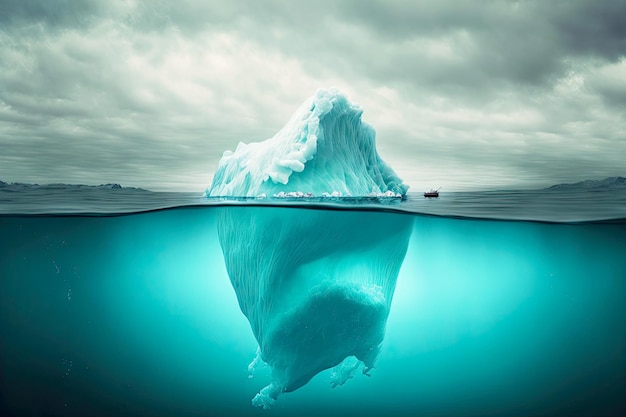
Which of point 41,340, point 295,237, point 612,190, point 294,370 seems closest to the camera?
point 294,370

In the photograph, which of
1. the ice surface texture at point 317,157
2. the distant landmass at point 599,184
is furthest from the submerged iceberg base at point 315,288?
the distant landmass at point 599,184

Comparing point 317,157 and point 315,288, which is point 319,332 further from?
point 317,157

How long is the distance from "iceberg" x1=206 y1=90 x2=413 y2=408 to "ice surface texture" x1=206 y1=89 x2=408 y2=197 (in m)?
0.03

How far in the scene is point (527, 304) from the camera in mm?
17188

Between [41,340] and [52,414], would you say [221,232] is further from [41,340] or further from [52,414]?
[41,340]

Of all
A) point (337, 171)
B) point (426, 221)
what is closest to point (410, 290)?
point (426, 221)

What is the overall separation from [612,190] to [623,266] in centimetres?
415

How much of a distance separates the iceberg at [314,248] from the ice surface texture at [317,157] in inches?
1.2

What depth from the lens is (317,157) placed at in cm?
1033

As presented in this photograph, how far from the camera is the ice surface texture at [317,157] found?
9.95 meters

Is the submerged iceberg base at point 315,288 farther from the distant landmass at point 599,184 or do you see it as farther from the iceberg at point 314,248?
the distant landmass at point 599,184

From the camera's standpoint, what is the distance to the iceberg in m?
8.10

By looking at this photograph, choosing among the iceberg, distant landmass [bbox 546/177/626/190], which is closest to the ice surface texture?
the iceberg

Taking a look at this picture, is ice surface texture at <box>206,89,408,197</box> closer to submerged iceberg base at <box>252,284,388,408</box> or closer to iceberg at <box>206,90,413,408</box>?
iceberg at <box>206,90,413,408</box>
